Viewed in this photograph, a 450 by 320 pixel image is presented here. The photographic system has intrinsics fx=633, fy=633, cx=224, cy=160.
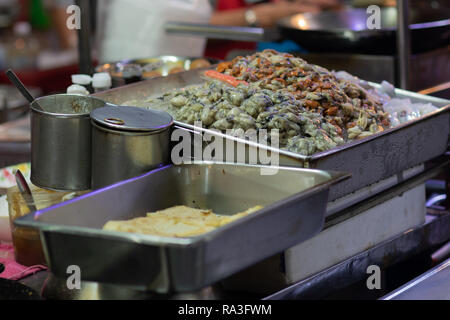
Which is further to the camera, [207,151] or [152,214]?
[207,151]

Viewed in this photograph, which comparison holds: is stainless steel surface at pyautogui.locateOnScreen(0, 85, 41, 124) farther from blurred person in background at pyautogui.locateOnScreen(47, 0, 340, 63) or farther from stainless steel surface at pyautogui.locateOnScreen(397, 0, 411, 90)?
stainless steel surface at pyautogui.locateOnScreen(397, 0, 411, 90)

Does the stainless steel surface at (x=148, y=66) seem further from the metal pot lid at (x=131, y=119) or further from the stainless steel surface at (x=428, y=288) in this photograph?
the stainless steel surface at (x=428, y=288)

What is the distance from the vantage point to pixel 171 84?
6.72 ft

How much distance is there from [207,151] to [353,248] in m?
0.46

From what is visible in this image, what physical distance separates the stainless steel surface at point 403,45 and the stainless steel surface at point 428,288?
0.98 m

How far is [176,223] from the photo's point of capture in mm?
1233

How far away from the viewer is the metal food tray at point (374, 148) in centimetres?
140

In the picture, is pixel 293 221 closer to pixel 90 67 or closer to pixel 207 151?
pixel 207 151

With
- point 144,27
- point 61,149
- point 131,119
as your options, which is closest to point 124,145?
point 131,119

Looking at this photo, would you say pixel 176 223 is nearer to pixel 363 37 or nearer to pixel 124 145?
pixel 124 145

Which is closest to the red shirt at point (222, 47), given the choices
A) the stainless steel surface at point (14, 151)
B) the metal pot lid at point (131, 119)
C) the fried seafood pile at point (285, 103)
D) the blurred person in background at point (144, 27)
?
the blurred person in background at point (144, 27)

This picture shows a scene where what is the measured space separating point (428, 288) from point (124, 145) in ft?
2.45
